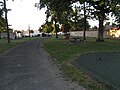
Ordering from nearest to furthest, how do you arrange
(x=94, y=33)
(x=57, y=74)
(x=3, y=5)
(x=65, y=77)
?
(x=65, y=77), (x=57, y=74), (x=3, y=5), (x=94, y=33)

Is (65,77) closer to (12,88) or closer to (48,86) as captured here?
(48,86)

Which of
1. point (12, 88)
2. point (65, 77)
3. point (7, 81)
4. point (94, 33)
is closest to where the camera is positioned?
point (12, 88)

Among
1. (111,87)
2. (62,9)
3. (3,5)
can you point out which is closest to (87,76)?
(111,87)

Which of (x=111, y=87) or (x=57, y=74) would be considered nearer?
(x=111, y=87)

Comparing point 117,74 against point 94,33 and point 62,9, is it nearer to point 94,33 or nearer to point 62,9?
point 62,9

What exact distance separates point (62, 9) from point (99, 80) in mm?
33078

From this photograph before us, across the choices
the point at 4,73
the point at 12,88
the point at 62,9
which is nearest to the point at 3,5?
the point at 62,9

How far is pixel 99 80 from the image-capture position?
11195 mm

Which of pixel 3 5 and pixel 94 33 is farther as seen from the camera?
pixel 94 33

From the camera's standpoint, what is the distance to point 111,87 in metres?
9.97

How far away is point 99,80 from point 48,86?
2444mm

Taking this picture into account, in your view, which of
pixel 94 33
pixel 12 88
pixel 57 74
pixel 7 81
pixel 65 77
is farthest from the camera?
pixel 94 33

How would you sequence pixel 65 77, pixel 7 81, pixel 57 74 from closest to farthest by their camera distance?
pixel 7 81 → pixel 65 77 → pixel 57 74

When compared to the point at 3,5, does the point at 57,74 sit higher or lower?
lower
